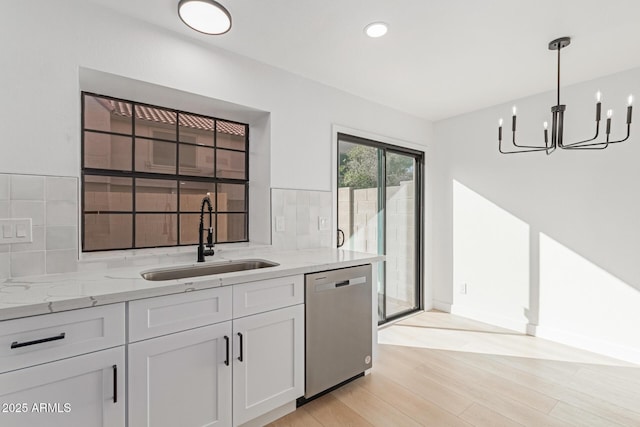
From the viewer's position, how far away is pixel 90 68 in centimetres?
171

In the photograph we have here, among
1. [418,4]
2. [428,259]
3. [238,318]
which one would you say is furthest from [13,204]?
[428,259]

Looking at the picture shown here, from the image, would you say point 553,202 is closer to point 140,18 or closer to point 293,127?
point 293,127

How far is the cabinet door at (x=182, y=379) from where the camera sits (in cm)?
133

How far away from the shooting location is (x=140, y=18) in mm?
1848

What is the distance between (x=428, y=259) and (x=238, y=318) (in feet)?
9.47

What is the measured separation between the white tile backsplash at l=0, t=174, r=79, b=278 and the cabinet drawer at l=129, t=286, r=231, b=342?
69cm

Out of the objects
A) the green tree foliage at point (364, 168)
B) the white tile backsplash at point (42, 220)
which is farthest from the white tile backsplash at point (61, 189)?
the green tree foliage at point (364, 168)

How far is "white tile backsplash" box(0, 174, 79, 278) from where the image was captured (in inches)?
59.5

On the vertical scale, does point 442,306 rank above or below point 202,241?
below

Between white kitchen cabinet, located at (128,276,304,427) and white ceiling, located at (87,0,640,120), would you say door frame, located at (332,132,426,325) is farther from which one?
white kitchen cabinet, located at (128,276,304,427)

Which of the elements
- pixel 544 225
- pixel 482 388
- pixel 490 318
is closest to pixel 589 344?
pixel 490 318

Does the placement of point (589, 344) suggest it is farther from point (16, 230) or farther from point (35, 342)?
point (16, 230)

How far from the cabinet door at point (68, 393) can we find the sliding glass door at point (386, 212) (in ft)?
6.95

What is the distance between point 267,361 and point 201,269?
Answer: 713 mm
